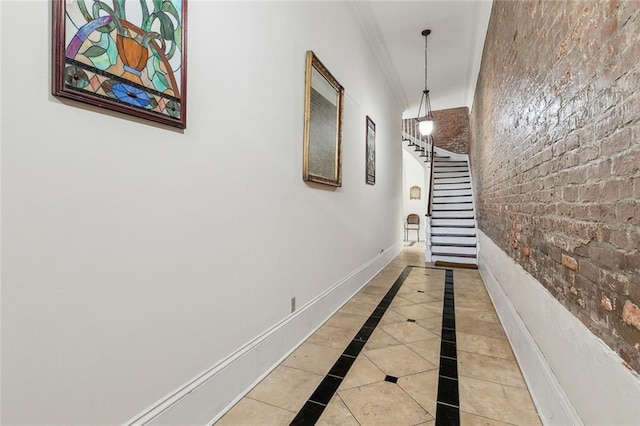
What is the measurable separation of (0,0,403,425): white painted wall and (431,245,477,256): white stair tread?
4233mm

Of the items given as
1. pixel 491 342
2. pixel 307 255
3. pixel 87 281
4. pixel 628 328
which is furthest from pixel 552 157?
pixel 87 281

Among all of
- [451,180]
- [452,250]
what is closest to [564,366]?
[452,250]

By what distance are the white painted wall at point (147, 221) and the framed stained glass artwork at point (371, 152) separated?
2.00m

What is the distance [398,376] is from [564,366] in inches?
35.4

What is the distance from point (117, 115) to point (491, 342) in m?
2.88

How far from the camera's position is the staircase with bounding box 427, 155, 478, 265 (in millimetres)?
5891

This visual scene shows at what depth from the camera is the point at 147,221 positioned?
1232 mm

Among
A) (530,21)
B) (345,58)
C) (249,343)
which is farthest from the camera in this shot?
(345,58)

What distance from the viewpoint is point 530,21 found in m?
2.10

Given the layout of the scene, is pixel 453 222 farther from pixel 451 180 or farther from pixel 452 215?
pixel 451 180

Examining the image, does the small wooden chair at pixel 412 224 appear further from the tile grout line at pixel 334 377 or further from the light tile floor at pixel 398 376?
the tile grout line at pixel 334 377

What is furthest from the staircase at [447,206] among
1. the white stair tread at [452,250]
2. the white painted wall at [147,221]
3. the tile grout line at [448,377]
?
the white painted wall at [147,221]

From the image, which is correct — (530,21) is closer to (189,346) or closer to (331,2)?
(331,2)

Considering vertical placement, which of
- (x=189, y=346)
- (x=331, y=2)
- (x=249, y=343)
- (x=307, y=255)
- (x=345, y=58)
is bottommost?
(x=249, y=343)
